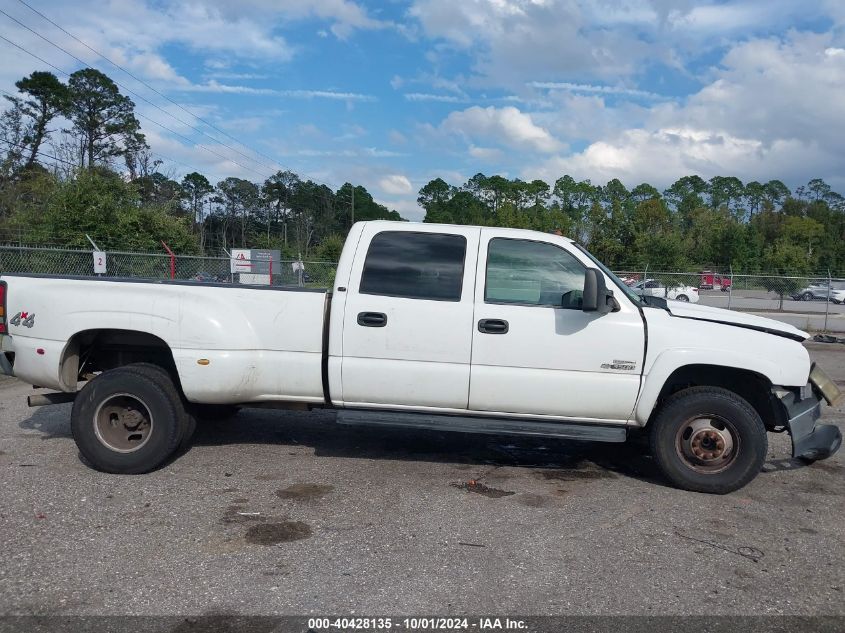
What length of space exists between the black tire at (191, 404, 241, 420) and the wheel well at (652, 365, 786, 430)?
3.67m

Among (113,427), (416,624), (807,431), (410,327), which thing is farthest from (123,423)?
(807,431)

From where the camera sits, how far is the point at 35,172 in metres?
46.4

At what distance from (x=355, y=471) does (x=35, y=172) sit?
160 ft

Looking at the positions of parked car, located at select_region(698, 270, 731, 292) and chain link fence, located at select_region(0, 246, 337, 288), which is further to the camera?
parked car, located at select_region(698, 270, 731, 292)

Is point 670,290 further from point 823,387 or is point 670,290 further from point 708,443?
point 708,443

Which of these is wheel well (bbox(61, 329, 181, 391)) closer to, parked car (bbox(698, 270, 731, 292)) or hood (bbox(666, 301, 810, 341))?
A: hood (bbox(666, 301, 810, 341))

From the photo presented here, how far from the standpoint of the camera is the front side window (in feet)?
17.7

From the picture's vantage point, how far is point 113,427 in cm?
558

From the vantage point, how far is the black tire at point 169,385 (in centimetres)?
556

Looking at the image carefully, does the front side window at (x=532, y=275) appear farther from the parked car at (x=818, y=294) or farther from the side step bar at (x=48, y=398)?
the parked car at (x=818, y=294)

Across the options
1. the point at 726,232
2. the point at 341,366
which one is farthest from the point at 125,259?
the point at 726,232

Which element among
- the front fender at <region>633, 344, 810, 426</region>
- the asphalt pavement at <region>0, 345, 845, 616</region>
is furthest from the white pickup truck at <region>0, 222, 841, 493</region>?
the asphalt pavement at <region>0, 345, 845, 616</region>

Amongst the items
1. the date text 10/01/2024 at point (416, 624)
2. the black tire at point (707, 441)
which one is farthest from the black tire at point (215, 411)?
the black tire at point (707, 441)

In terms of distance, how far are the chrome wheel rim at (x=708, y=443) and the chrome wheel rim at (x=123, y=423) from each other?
4116 millimetres
